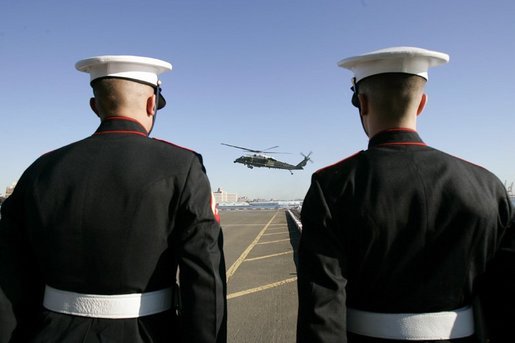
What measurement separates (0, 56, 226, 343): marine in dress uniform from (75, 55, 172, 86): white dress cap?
1.01ft

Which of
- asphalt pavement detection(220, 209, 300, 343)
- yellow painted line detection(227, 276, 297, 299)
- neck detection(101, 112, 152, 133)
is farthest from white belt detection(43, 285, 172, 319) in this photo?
yellow painted line detection(227, 276, 297, 299)

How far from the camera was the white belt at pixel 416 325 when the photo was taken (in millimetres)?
1807

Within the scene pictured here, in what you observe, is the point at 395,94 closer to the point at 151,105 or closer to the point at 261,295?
the point at 151,105

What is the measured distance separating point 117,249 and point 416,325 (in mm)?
1394

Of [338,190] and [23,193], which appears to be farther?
[23,193]

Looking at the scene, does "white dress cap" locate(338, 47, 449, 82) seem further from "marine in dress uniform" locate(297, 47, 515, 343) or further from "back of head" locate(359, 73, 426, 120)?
"marine in dress uniform" locate(297, 47, 515, 343)

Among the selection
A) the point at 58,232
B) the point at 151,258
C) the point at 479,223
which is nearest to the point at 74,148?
the point at 58,232

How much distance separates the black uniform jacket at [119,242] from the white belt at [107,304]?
3 centimetres

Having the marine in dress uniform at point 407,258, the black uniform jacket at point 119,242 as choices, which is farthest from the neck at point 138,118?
the marine in dress uniform at point 407,258

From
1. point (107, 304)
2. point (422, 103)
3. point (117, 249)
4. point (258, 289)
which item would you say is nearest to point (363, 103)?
point (422, 103)

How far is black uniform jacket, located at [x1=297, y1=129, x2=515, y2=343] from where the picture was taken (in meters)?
1.83

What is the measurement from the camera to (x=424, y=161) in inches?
77.3

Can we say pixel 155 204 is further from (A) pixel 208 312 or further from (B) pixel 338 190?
(B) pixel 338 190

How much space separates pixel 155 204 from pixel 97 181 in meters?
0.31
